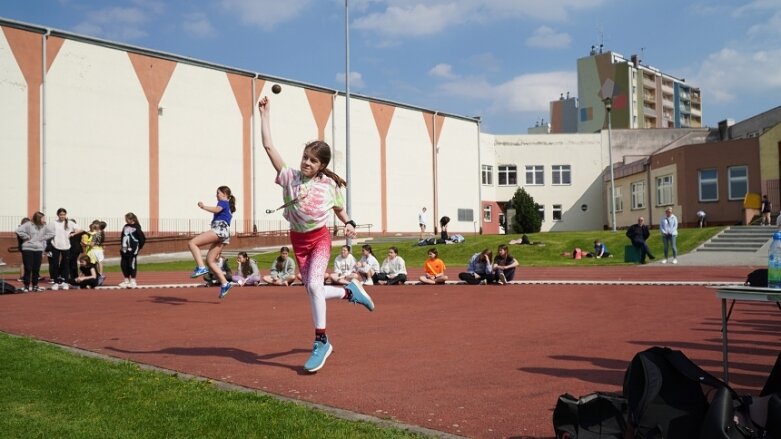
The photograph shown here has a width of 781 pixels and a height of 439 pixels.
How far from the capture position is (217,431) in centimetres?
428

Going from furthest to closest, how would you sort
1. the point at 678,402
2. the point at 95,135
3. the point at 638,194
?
the point at 638,194
the point at 95,135
the point at 678,402

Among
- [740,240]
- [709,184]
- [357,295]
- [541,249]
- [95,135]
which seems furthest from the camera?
[709,184]

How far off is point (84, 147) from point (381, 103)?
23167mm

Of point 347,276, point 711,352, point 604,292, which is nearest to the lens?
point 711,352

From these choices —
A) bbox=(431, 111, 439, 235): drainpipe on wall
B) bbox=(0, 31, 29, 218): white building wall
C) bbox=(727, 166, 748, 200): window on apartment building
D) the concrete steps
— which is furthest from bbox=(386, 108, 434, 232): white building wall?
the concrete steps

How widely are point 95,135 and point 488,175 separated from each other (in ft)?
116

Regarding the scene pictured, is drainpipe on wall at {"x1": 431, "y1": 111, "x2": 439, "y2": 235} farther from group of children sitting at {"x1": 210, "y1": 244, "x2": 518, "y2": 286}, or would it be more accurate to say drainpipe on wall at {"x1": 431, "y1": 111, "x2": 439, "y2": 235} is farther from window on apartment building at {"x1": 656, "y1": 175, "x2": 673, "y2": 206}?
group of children sitting at {"x1": 210, "y1": 244, "x2": 518, "y2": 286}

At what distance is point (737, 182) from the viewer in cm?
4172

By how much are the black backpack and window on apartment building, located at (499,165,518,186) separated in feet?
200

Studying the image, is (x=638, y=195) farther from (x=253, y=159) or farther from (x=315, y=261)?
(x=315, y=261)

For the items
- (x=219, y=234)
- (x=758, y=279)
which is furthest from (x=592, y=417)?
(x=219, y=234)

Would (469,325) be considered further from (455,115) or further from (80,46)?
(455,115)

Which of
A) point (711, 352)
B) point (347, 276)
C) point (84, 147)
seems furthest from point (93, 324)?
point (84, 147)

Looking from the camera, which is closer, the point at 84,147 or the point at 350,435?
the point at 350,435
